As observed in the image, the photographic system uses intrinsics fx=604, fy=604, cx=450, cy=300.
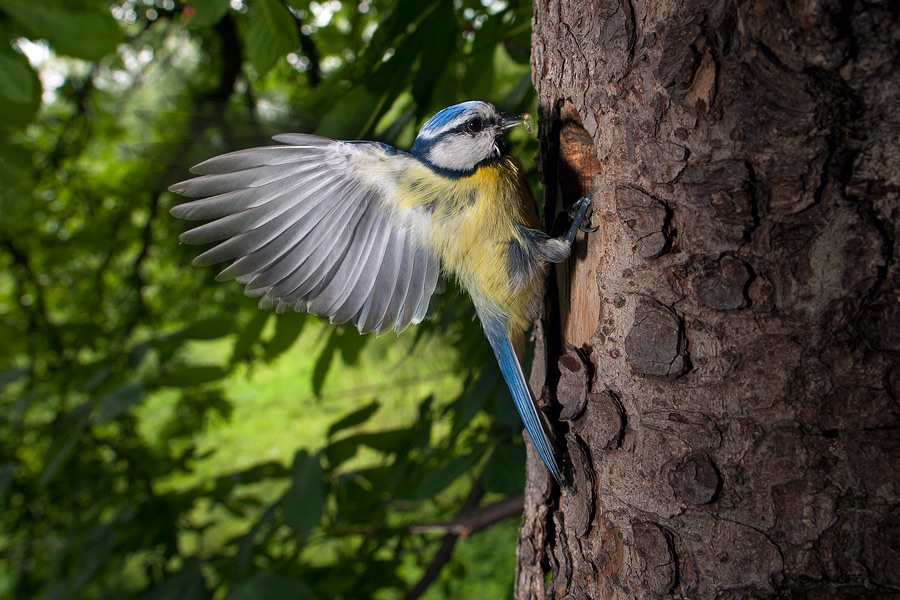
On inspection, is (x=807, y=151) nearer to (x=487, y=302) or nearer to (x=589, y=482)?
(x=589, y=482)

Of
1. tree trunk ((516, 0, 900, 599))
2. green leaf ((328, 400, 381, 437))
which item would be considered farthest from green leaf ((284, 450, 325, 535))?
tree trunk ((516, 0, 900, 599))

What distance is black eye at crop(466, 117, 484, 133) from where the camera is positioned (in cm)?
125

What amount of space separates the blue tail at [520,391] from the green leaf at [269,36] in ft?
2.57

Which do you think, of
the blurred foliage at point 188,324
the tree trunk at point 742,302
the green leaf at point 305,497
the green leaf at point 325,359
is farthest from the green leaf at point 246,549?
the tree trunk at point 742,302

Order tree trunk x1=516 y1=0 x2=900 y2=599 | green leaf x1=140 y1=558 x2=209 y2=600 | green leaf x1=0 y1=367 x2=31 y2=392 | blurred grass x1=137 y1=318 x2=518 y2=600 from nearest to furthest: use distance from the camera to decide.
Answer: tree trunk x1=516 y1=0 x2=900 y2=599 → green leaf x1=140 y1=558 x2=209 y2=600 → green leaf x1=0 y1=367 x2=31 y2=392 → blurred grass x1=137 y1=318 x2=518 y2=600

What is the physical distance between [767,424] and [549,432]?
1.28 feet

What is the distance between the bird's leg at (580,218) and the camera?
93cm

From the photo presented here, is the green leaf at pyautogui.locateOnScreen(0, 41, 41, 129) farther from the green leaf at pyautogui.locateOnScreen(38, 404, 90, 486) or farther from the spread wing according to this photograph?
the green leaf at pyautogui.locateOnScreen(38, 404, 90, 486)

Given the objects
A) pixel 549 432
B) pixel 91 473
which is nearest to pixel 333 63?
pixel 91 473

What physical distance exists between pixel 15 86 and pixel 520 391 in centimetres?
120

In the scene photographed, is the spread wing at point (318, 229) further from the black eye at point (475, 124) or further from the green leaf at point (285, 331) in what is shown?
the green leaf at point (285, 331)

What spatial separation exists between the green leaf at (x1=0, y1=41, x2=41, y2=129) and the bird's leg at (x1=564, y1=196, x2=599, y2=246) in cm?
116

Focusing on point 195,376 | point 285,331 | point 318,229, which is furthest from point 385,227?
point 195,376

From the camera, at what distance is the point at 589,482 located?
87 centimetres
